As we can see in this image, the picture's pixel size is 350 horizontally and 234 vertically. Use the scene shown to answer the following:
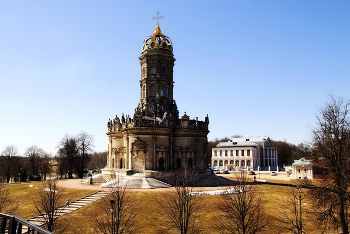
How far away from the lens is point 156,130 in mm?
49844

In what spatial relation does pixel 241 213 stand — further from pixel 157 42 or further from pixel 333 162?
pixel 157 42

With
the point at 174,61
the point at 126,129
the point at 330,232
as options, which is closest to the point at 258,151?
the point at 174,61

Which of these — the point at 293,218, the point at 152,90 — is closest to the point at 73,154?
the point at 152,90

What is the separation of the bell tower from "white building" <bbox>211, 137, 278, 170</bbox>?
3648 centimetres

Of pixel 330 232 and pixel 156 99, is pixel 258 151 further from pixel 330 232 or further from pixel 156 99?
pixel 330 232

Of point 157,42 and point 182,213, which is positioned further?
point 157,42

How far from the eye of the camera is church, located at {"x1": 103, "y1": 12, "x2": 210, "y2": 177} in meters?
49.3

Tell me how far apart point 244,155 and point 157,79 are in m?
42.9

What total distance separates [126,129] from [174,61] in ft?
61.5

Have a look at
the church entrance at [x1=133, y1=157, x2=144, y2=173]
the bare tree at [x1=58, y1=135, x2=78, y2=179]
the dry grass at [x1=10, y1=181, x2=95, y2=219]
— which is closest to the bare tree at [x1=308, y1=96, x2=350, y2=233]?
the dry grass at [x1=10, y1=181, x2=95, y2=219]

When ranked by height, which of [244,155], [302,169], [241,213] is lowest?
[302,169]

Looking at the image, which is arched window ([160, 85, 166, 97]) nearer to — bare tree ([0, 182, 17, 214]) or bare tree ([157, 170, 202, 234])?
bare tree ([157, 170, 202, 234])

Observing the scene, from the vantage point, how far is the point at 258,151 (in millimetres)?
88062

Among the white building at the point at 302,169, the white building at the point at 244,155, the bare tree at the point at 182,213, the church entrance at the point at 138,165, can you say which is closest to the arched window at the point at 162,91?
the church entrance at the point at 138,165
